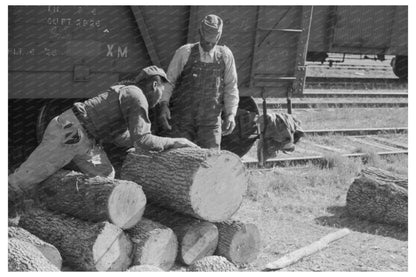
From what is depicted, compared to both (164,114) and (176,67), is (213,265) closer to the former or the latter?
(164,114)

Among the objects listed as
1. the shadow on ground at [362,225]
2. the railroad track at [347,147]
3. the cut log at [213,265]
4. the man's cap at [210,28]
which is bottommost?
the shadow on ground at [362,225]

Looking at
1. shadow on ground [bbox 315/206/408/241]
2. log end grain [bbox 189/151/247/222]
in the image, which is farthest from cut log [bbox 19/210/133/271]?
shadow on ground [bbox 315/206/408/241]

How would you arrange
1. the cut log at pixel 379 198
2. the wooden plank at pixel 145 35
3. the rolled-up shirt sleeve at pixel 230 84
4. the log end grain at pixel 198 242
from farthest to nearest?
the wooden plank at pixel 145 35 < the cut log at pixel 379 198 < the rolled-up shirt sleeve at pixel 230 84 < the log end grain at pixel 198 242

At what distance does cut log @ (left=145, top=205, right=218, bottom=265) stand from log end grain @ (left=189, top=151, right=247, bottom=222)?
132mm

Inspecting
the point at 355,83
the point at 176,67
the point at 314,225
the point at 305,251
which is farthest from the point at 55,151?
the point at 355,83

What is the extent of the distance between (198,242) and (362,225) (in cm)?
270

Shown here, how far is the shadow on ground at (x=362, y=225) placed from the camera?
7.86m

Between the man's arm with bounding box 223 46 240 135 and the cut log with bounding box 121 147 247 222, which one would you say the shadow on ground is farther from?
the cut log with bounding box 121 147 247 222

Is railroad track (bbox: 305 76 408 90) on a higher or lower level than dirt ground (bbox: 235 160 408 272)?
higher

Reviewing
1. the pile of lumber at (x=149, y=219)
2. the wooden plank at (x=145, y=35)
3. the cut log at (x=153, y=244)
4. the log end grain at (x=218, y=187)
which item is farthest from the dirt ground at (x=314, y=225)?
the wooden plank at (x=145, y=35)

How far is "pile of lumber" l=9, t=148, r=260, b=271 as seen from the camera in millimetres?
5855

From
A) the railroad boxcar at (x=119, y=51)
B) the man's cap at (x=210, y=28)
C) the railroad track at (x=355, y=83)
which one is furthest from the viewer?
the railroad track at (x=355, y=83)

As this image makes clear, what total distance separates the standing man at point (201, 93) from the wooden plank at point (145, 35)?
0.95 meters

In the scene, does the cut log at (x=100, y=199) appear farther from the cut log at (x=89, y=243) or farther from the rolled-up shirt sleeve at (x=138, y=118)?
the rolled-up shirt sleeve at (x=138, y=118)
